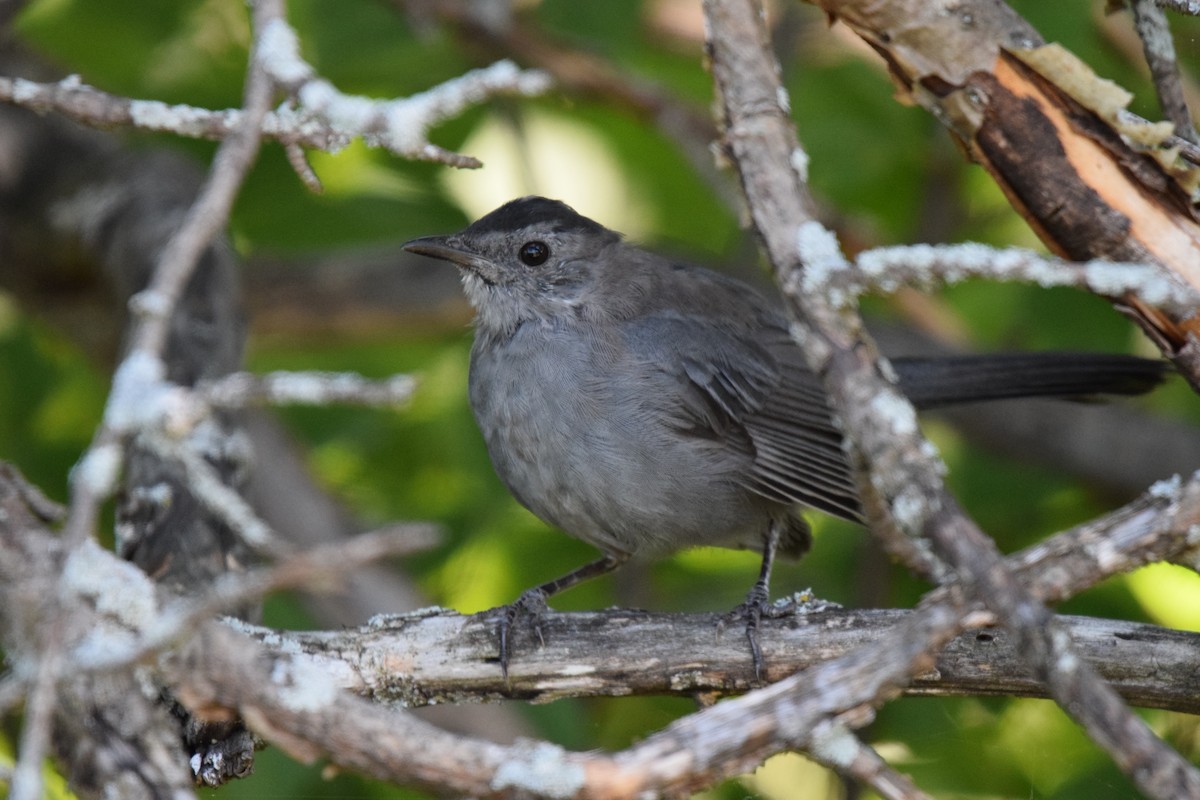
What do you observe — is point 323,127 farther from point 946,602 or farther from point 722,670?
point 722,670

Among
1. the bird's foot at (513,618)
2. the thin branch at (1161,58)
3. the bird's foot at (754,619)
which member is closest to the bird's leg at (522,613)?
the bird's foot at (513,618)

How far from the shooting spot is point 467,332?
4.87m

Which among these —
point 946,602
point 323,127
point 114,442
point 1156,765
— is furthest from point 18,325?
point 1156,765

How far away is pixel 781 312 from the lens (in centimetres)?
480

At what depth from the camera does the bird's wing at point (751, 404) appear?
153 inches

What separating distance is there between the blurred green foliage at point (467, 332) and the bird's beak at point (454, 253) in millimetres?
771

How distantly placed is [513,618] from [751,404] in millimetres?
1305

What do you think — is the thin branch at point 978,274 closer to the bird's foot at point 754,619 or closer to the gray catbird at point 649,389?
the bird's foot at point 754,619

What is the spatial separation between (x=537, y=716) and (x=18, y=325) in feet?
8.31

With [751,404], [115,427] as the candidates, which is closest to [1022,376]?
[751,404]

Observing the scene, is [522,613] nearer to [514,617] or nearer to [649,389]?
[514,617]

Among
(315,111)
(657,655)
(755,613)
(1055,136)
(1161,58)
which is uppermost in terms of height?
(1161,58)

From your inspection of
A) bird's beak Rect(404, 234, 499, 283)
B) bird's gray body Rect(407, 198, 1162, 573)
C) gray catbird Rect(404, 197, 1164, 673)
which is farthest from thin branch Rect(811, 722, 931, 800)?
bird's beak Rect(404, 234, 499, 283)

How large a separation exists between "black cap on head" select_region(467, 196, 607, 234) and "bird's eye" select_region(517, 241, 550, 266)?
2.5 inches
